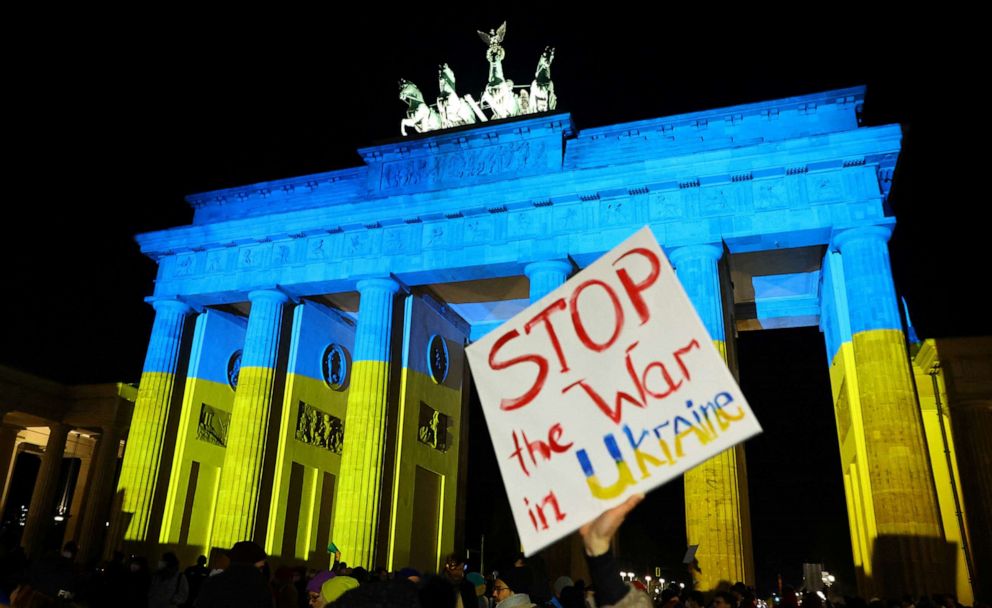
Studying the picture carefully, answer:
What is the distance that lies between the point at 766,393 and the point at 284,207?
25366 mm

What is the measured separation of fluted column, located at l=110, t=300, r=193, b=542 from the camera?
25.5 meters

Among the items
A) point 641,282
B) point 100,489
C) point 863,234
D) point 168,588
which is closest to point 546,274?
point 863,234

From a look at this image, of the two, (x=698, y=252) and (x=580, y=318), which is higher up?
(x=698, y=252)

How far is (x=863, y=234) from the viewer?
21203 millimetres

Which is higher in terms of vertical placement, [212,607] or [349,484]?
[349,484]

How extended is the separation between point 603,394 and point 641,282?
2.37 feet

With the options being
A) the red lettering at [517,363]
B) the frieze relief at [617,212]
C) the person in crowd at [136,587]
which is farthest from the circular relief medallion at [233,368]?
the red lettering at [517,363]

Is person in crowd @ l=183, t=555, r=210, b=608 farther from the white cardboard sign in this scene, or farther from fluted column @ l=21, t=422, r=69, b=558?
fluted column @ l=21, t=422, r=69, b=558

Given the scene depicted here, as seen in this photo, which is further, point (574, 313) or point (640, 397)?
point (574, 313)

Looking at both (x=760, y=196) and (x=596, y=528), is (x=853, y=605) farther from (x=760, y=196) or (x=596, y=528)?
(x=760, y=196)

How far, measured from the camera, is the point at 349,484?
77.0ft

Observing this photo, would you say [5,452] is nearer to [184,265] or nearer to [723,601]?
[184,265]

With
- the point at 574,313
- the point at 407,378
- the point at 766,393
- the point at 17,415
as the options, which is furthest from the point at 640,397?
the point at 17,415

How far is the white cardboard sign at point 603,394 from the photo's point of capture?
386 centimetres
